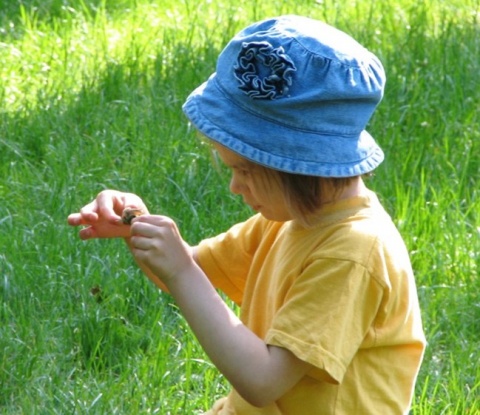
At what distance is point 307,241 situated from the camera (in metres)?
2.22

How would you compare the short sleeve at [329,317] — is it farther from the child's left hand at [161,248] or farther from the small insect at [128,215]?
the small insect at [128,215]

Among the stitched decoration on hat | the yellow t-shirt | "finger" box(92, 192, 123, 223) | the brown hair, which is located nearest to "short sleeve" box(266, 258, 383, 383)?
the yellow t-shirt

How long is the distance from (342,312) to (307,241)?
0.19m

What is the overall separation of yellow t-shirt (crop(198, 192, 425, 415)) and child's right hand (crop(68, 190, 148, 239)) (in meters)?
0.32

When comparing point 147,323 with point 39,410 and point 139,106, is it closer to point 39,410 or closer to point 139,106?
point 39,410

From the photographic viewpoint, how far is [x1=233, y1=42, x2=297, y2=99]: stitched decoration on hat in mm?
2082

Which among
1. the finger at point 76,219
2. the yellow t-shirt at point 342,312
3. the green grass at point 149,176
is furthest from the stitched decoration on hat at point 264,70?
the green grass at point 149,176

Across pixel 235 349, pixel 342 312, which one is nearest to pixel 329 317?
pixel 342 312

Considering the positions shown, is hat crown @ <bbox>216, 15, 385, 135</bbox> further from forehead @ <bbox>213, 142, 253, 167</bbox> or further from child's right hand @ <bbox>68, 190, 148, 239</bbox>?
child's right hand @ <bbox>68, 190, 148, 239</bbox>

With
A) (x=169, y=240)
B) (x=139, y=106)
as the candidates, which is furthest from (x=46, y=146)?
(x=169, y=240)

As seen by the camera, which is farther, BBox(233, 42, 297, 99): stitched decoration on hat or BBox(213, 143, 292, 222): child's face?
BBox(213, 143, 292, 222): child's face

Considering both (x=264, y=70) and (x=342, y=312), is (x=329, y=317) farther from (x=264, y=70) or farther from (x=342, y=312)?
(x=264, y=70)

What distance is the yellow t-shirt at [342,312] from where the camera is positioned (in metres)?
2.10

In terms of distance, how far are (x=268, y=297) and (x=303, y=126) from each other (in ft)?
1.29
